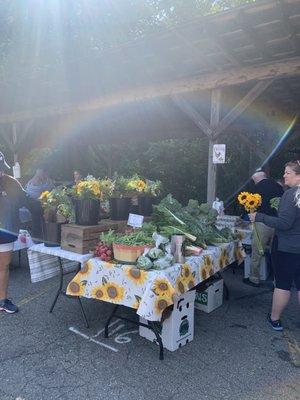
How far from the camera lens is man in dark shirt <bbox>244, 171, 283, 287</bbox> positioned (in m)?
5.15

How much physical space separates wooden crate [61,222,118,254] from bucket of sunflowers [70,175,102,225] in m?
0.08

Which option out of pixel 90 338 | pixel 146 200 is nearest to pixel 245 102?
pixel 146 200

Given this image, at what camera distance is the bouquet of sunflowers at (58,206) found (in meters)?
3.77

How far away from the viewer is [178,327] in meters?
3.34

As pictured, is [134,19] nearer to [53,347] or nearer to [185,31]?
[185,31]

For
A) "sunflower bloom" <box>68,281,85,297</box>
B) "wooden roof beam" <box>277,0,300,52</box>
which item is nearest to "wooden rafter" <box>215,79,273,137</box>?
"wooden roof beam" <box>277,0,300,52</box>

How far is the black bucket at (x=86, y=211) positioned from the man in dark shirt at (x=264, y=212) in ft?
8.44

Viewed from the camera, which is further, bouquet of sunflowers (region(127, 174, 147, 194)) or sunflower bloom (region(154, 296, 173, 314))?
bouquet of sunflowers (region(127, 174, 147, 194))

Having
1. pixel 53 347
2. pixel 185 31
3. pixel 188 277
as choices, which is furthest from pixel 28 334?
pixel 185 31

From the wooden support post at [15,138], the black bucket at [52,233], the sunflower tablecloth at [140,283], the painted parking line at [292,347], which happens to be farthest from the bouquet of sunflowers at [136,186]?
the wooden support post at [15,138]

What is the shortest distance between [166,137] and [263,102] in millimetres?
4533

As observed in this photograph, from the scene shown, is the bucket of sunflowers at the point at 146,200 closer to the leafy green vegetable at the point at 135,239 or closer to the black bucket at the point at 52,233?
the leafy green vegetable at the point at 135,239

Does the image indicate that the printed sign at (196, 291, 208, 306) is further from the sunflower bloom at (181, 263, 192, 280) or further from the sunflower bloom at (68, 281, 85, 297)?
the sunflower bloom at (68, 281, 85, 297)

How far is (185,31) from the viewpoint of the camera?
15.8ft
